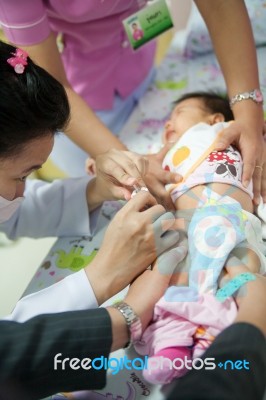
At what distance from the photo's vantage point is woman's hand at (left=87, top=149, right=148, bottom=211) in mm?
1012

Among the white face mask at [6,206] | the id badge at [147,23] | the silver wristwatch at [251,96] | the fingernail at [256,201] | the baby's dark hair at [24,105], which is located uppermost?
the baby's dark hair at [24,105]

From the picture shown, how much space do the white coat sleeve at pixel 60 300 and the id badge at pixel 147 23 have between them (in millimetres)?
961

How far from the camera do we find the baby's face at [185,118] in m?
1.31

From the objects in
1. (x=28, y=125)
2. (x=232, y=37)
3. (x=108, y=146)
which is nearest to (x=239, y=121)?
(x=232, y=37)

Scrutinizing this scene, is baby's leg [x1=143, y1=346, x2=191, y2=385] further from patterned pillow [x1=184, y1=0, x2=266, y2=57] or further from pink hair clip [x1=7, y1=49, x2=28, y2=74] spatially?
patterned pillow [x1=184, y1=0, x2=266, y2=57]

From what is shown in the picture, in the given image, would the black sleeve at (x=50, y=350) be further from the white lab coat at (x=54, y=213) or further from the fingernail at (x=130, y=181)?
the white lab coat at (x=54, y=213)

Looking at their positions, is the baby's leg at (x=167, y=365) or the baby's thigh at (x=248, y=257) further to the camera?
the baby's thigh at (x=248, y=257)

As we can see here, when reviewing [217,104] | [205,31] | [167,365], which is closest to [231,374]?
[167,365]

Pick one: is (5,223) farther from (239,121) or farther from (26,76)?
(239,121)

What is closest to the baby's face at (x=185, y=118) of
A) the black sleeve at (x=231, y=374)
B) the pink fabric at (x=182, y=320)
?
the pink fabric at (x=182, y=320)

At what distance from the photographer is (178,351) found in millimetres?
771

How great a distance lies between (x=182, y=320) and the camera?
814 mm

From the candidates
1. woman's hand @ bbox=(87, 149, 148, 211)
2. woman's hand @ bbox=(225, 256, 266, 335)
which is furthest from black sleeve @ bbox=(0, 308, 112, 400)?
woman's hand @ bbox=(87, 149, 148, 211)

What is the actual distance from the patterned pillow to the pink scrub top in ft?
0.57
